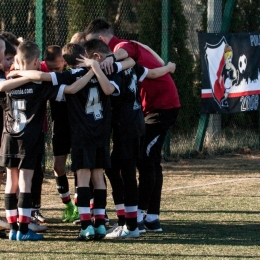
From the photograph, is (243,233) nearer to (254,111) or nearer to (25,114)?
(25,114)

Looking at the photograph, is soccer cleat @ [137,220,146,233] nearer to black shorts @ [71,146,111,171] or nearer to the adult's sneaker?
the adult's sneaker

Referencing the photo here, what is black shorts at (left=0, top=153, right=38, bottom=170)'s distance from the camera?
6.25 metres

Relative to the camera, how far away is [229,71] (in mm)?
12633

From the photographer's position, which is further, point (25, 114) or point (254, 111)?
point (254, 111)

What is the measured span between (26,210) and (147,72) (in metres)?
1.61

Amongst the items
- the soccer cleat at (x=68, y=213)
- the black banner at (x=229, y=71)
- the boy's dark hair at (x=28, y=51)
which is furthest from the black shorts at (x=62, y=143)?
the black banner at (x=229, y=71)

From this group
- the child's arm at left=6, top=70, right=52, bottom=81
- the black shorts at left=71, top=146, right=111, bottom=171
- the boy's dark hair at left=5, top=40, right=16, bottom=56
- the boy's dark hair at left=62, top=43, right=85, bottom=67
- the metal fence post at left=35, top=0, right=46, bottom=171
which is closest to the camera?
the child's arm at left=6, top=70, right=52, bottom=81

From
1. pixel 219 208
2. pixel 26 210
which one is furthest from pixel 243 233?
pixel 26 210

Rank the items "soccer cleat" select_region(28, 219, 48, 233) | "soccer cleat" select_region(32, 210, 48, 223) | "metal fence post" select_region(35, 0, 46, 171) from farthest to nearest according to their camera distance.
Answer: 1. "metal fence post" select_region(35, 0, 46, 171)
2. "soccer cleat" select_region(32, 210, 48, 223)
3. "soccer cleat" select_region(28, 219, 48, 233)

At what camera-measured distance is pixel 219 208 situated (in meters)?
7.91

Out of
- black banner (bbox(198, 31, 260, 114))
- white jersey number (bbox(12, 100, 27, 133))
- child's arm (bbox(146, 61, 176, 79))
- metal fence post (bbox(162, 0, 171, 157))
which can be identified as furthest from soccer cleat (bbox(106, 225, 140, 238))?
black banner (bbox(198, 31, 260, 114))

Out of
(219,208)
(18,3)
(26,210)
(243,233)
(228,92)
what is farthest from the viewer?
(228,92)

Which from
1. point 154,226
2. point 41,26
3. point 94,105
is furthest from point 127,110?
point 41,26

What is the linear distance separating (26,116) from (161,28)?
21.2ft
